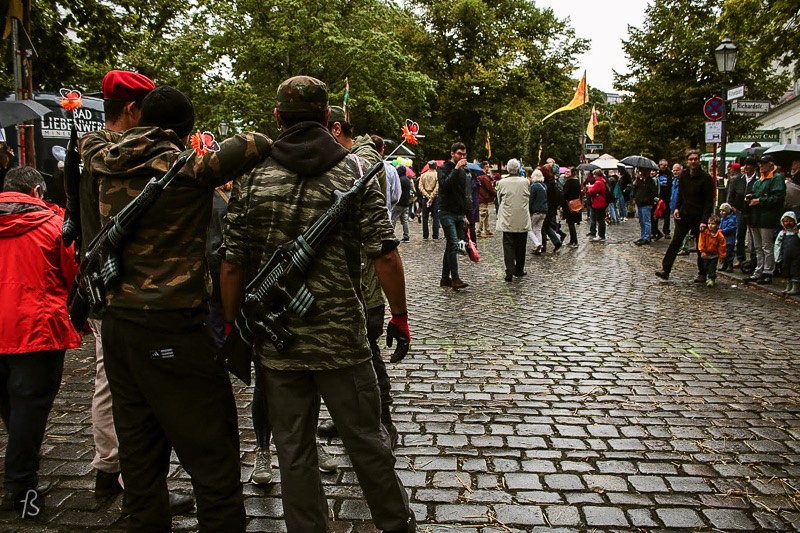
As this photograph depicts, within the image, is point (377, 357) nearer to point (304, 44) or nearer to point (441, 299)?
point (441, 299)

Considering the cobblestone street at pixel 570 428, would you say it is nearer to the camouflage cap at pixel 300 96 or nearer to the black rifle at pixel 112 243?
the black rifle at pixel 112 243

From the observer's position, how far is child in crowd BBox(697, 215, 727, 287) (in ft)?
35.3

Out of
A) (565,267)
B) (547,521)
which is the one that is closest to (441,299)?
(565,267)

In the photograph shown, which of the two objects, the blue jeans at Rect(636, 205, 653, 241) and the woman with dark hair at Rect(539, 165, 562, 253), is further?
the blue jeans at Rect(636, 205, 653, 241)

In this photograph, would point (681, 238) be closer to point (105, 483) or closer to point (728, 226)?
point (728, 226)

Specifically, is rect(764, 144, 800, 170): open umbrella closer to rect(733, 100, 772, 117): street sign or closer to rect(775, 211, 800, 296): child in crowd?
rect(733, 100, 772, 117): street sign

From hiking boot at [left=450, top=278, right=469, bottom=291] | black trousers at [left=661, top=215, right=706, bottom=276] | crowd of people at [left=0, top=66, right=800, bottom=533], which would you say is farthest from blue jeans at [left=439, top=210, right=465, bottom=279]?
crowd of people at [left=0, top=66, right=800, bottom=533]

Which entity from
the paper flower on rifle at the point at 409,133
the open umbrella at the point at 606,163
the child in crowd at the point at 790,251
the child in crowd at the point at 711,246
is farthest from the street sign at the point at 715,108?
the open umbrella at the point at 606,163

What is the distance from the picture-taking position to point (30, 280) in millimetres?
3613

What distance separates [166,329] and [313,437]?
739 mm

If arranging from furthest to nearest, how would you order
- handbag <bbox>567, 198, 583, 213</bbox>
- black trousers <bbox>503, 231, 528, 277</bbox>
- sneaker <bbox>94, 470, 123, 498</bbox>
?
Answer: handbag <bbox>567, 198, 583, 213</bbox> < black trousers <bbox>503, 231, 528, 277</bbox> < sneaker <bbox>94, 470, 123, 498</bbox>

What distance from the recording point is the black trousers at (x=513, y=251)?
37.6ft

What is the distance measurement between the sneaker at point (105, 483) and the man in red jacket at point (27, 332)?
270mm

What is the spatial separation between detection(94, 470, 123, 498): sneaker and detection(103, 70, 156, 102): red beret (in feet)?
6.42
